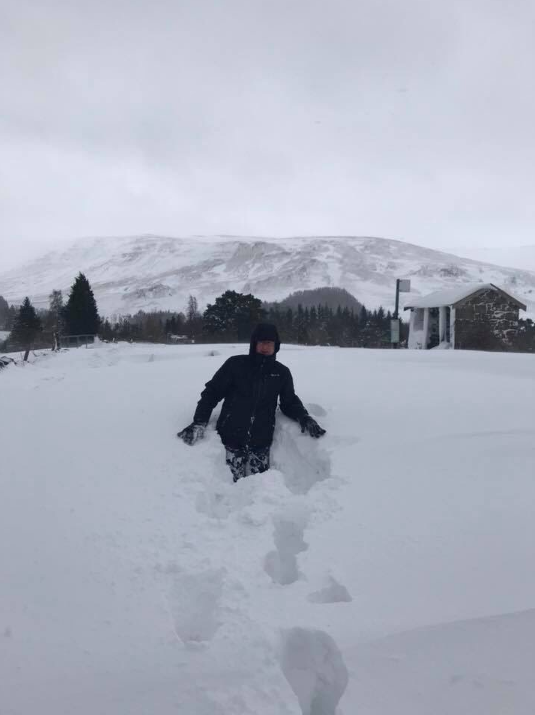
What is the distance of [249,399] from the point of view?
4.36m

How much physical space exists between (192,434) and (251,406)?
0.58 metres

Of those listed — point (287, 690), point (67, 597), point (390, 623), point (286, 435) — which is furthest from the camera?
point (286, 435)

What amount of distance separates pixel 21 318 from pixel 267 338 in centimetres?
4158

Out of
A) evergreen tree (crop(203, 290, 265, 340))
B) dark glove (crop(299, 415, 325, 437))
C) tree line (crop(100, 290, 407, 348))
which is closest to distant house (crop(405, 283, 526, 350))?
tree line (crop(100, 290, 407, 348))

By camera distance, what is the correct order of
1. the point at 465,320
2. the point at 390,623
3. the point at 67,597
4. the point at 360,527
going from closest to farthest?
the point at 390,623 → the point at 67,597 → the point at 360,527 → the point at 465,320

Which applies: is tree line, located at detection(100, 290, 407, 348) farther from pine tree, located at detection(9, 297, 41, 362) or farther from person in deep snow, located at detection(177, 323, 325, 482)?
person in deep snow, located at detection(177, 323, 325, 482)

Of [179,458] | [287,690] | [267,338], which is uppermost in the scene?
[267,338]

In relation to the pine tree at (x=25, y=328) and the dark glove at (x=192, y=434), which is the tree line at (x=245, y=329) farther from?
the dark glove at (x=192, y=434)

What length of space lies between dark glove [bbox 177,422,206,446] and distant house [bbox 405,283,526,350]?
19.2m

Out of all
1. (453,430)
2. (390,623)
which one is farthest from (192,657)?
(453,430)

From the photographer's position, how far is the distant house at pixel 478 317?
21.5 metres

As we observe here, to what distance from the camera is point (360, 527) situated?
2.94m

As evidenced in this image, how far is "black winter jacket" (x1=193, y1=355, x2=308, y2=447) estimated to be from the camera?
4.25 meters

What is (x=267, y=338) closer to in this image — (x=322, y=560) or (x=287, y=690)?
(x=322, y=560)
